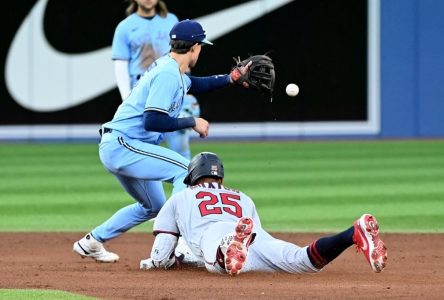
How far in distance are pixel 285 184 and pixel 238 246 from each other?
6.31 m

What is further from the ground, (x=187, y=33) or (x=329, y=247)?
(x=187, y=33)

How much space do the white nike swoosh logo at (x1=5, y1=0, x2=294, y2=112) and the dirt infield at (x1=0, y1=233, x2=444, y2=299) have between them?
31.9 feet

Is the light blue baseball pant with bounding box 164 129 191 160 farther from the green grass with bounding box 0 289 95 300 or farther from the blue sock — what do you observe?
the green grass with bounding box 0 289 95 300

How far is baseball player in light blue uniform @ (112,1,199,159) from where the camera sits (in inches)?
416

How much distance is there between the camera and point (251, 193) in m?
12.1

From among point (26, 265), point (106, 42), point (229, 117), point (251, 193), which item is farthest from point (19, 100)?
point (26, 265)

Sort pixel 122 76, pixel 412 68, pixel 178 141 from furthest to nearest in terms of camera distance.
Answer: pixel 412 68 < pixel 178 141 < pixel 122 76

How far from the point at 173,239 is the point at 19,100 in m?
11.7

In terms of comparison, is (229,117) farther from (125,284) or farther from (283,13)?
(125,284)

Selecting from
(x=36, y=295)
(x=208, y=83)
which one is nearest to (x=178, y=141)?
(x=208, y=83)

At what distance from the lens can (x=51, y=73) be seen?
60.6 ft

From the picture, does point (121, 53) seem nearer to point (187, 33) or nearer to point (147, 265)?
point (187, 33)

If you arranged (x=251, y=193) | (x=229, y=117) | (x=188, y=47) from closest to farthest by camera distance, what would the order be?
(x=188, y=47)
(x=251, y=193)
(x=229, y=117)

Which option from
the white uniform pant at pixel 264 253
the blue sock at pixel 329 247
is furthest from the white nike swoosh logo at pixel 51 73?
Result: the blue sock at pixel 329 247
